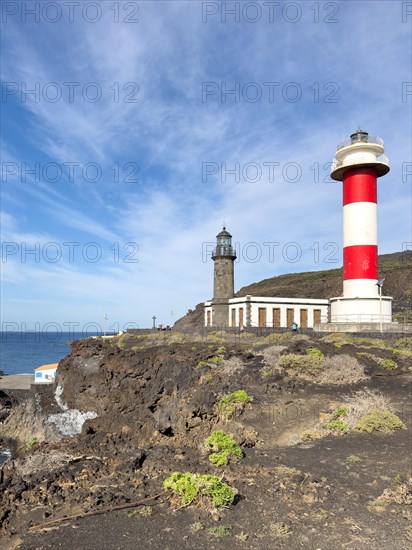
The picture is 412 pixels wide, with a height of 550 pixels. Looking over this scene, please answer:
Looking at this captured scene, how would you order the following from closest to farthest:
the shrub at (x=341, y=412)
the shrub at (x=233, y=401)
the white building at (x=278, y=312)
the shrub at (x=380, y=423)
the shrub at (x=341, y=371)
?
the shrub at (x=380, y=423), the shrub at (x=341, y=412), the shrub at (x=233, y=401), the shrub at (x=341, y=371), the white building at (x=278, y=312)

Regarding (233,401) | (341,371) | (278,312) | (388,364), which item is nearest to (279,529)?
(233,401)

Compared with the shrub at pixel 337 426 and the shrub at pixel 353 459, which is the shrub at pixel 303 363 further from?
the shrub at pixel 353 459

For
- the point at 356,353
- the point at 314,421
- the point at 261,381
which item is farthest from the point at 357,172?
the point at 314,421

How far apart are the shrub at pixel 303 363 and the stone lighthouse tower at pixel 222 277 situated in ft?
63.6

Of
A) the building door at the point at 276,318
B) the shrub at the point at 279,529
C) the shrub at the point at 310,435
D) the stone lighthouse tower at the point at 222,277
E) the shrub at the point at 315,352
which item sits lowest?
the shrub at the point at 279,529

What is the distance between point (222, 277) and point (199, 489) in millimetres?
31844

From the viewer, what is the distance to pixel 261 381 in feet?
58.9

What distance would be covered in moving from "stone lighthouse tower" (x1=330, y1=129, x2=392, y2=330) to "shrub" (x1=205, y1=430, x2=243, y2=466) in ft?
65.3

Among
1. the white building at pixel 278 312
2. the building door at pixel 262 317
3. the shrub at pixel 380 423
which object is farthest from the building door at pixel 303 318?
the shrub at pixel 380 423

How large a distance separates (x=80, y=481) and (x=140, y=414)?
8.65 meters

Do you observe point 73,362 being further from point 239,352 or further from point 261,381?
point 261,381

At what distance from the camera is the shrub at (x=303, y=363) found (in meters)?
18.6

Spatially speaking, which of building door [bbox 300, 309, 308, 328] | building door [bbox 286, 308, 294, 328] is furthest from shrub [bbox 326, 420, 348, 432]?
building door [bbox 300, 309, 308, 328]

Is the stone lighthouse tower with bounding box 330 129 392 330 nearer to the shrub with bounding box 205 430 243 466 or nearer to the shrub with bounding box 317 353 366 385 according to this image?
the shrub with bounding box 317 353 366 385
